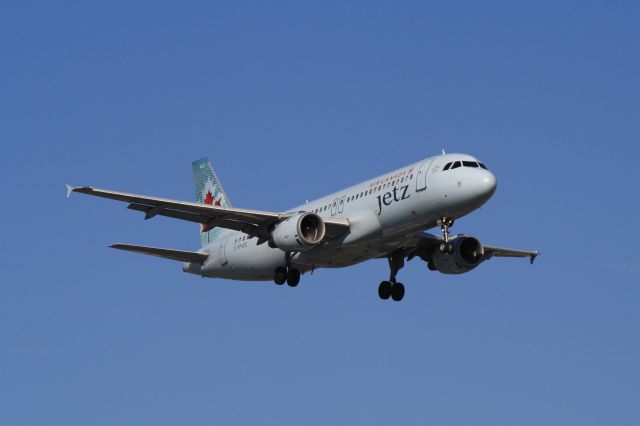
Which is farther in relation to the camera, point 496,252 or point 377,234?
point 496,252

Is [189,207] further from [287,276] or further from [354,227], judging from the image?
[354,227]

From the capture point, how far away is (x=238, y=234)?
6569cm

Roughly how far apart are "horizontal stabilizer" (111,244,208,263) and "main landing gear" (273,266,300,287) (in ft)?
18.8

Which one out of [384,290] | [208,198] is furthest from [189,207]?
[208,198]

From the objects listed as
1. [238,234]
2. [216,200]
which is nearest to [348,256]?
[238,234]

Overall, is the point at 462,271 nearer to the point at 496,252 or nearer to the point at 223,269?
the point at 496,252

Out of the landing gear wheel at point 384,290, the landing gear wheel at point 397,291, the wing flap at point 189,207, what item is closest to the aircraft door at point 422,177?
the wing flap at point 189,207

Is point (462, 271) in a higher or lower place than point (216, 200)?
lower

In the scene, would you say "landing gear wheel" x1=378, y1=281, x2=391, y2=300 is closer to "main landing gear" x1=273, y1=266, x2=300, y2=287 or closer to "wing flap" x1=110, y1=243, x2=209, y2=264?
"main landing gear" x1=273, y1=266, x2=300, y2=287

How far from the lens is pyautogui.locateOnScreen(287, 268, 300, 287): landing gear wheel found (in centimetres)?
6159

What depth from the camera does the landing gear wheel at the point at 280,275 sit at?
61.9m

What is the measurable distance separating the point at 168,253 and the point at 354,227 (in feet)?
36.9

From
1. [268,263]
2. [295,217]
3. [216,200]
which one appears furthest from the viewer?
[216,200]

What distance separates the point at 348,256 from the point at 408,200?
506 centimetres
